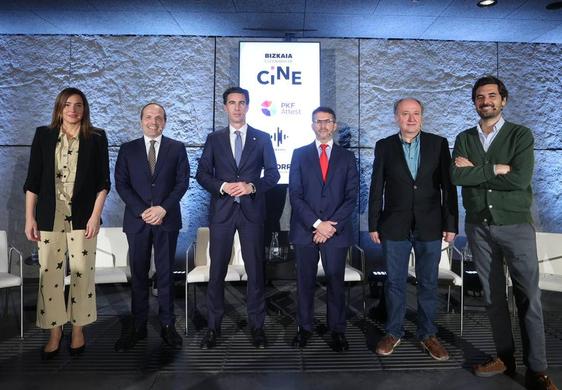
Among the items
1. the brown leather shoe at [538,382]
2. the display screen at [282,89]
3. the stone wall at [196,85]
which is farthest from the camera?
the stone wall at [196,85]

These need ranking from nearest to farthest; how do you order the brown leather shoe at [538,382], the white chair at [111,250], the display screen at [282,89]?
the brown leather shoe at [538,382]
the white chair at [111,250]
the display screen at [282,89]

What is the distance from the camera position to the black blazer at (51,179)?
119 inches

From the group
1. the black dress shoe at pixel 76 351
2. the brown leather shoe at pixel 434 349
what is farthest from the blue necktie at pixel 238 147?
the brown leather shoe at pixel 434 349

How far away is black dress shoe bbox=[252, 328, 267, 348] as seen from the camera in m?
3.29

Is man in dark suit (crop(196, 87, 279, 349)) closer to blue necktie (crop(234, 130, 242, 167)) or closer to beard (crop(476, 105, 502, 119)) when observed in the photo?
blue necktie (crop(234, 130, 242, 167))

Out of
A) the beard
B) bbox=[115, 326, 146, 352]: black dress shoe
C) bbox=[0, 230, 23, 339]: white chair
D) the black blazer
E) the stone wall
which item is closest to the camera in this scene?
the beard

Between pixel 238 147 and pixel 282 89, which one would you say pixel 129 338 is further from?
pixel 282 89

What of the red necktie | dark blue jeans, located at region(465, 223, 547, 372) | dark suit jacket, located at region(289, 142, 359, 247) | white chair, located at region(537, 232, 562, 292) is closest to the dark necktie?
dark suit jacket, located at region(289, 142, 359, 247)

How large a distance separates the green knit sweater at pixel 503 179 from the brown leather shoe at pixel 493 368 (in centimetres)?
91

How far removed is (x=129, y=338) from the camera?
329 centimetres

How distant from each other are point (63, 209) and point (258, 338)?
1.70 m

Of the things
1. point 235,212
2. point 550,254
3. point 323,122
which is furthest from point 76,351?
point 550,254

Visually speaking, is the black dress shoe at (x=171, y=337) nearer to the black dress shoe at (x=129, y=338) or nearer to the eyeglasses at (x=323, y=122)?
the black dress shoe at (x=129, y=338)

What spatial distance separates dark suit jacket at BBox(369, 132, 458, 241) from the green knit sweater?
0.27 metres
